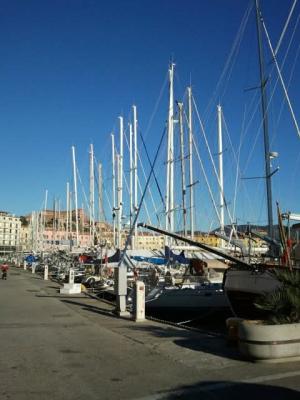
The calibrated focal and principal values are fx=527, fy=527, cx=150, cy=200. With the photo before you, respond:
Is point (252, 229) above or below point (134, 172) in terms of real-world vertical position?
below

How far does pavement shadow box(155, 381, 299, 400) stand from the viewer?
698 cm

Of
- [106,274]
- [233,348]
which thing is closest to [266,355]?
[233,348]

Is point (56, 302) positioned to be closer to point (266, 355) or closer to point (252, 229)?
point (252, 229)

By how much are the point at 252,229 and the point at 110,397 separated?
56.1ft

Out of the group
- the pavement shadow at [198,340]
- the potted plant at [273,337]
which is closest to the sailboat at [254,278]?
the pavement shadow at [198,340]

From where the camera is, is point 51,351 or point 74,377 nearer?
point 74,377

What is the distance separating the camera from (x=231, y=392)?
7.23m

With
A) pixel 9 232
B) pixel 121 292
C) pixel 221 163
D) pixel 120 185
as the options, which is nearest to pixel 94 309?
pixel 121 292

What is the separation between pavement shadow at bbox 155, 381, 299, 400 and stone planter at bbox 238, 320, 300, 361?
4.54 feet

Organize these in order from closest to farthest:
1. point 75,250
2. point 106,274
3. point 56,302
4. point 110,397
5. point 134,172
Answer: point 110,397
point 56,302
point 106,274
point 134,172
point 75,250

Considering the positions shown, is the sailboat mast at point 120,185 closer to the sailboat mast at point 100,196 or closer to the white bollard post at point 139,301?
the sailboat mast at point 100,196

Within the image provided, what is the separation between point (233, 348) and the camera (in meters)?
10.5

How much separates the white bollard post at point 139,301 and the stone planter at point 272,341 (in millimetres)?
6776

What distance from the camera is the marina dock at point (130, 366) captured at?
24.0ft
